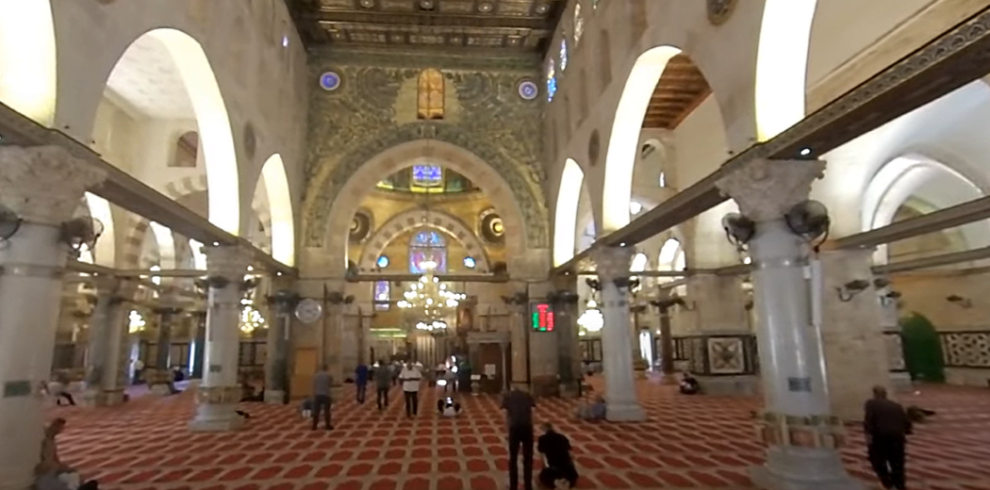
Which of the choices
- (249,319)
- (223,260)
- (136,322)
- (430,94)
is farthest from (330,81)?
(136,322)

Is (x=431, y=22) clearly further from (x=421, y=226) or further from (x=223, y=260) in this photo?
(x=421, y=226)

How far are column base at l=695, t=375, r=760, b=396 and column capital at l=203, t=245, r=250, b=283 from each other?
11.4m

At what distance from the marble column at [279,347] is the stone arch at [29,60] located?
9.71 metres

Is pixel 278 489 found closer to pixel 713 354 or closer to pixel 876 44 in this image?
pixel 876 44

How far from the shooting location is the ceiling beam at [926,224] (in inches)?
296

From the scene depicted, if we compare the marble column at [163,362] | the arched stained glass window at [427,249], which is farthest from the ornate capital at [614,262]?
the arched stained glass window at [427,249]

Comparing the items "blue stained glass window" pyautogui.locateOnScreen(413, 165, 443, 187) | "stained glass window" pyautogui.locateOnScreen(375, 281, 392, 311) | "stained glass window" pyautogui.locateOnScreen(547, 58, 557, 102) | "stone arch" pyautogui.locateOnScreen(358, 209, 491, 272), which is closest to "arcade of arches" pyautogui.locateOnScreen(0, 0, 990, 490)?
"stained glass window" pyautogui.locateOnScreen(547, 58, 557, 102)

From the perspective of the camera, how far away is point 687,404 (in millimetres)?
12977

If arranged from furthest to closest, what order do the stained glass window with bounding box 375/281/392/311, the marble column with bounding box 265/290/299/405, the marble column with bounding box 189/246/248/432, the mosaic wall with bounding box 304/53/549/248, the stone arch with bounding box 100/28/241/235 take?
1. the stained glass window with bounding box 375/281/392/311
2. the mosaic wall with bounding box 304/53/549/248
3. the marble column with bounding box 265/290/299/405
4. the marble column with bounding box 189/246/248/432
5. the stone arch with bounding box 100/28/241/235

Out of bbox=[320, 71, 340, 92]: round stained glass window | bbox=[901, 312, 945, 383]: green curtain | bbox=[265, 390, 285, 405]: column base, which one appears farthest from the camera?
bbox=[901, 312, 945, 383]: green curtain

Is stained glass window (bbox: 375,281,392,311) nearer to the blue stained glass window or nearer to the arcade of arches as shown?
the arcade of arches

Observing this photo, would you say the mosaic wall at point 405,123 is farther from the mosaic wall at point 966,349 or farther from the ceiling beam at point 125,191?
the mosaic wall at point 966,349

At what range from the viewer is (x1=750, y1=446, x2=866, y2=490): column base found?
547 centimetres

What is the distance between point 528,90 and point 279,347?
972 cm
